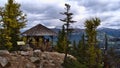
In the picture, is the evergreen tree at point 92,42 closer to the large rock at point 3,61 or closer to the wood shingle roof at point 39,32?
the wood shingle roof at point 39,32

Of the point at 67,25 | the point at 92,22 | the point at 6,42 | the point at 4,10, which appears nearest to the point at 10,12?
the point at 4,10

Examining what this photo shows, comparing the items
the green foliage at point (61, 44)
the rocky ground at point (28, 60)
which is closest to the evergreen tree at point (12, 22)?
the rocky ground at point (28, 60)

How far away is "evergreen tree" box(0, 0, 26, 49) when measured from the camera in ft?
183

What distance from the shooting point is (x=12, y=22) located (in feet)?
184

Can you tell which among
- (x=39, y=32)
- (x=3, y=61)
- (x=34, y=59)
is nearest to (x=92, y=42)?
(x=39, y=32)

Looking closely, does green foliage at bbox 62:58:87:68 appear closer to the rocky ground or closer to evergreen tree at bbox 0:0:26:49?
the rocky ground

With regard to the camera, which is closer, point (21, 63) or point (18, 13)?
point (21, 63)

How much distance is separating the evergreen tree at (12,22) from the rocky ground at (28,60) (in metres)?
6.01

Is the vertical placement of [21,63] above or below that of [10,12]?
below

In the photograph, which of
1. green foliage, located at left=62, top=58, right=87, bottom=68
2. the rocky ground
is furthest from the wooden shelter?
the rocky ground

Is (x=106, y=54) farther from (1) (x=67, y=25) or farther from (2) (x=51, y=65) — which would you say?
(2) (x=51, y=65)

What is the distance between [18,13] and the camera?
57.7m

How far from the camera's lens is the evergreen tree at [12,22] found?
55.7 m

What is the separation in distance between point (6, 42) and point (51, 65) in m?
9.28
